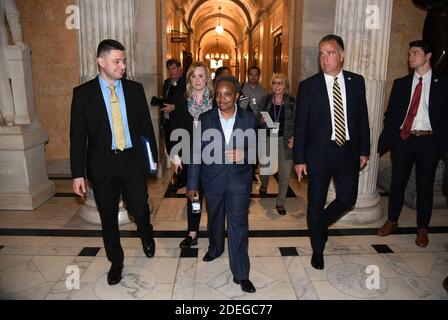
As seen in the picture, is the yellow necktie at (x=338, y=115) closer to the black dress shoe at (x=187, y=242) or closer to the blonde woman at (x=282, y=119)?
the blonde woman at (x=282, y=119)

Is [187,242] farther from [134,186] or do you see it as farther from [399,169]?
[399,169]

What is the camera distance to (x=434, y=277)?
130 inches

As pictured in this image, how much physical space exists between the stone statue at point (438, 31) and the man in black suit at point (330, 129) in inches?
104

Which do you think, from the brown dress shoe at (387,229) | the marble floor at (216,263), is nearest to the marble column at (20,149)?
the marble floor at (216,263)

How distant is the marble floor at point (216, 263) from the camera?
3033 millimetres

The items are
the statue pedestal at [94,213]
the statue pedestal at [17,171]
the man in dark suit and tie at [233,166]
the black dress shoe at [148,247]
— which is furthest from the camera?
the statue pedestal at [17,171]

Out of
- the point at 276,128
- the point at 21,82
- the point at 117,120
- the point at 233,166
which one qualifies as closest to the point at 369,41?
the point at 276,128

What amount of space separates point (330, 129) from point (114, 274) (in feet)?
7.50

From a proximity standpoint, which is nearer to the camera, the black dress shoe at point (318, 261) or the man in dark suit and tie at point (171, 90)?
the black dress shoe at point (318, 261)

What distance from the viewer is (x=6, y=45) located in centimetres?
512

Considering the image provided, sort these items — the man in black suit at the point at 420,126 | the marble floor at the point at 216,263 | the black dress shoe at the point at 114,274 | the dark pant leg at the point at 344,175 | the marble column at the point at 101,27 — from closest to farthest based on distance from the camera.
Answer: the marble floor at the point at 216,263, the black dress shoe at the point at 114,274, the dark pant leg at the point at 344,175, the man in black suit at the point at 420,126, the marble column at the point at 101,27

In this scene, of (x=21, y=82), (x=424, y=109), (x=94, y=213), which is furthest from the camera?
(x=21, y=82)

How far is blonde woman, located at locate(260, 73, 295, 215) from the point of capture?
4.66 meters
